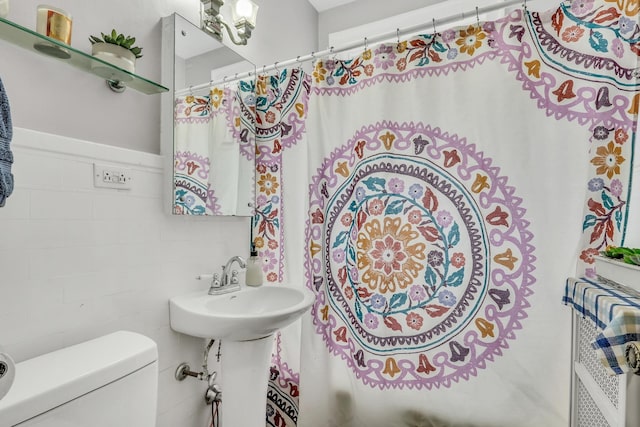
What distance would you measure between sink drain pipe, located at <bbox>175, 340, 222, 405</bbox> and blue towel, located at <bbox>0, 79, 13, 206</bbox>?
0.90m

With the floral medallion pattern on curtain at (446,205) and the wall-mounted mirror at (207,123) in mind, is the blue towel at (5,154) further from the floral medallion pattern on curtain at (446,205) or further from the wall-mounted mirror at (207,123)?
the floral medallion pattern on curtain at (446,205)

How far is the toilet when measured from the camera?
2.18ft

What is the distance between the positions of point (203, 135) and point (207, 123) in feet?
0.22

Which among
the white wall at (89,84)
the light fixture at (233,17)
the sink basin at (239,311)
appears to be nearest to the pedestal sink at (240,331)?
the sink basin at (239,311)

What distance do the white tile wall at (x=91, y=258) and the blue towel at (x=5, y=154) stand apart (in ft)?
0.66

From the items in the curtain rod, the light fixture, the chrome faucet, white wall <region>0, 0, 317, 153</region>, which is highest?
the light fixture

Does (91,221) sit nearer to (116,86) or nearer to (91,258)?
(91,258)

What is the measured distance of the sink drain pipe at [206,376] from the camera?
4.15 feet

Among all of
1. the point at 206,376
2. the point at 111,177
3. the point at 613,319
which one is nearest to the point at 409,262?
the point at 613,319

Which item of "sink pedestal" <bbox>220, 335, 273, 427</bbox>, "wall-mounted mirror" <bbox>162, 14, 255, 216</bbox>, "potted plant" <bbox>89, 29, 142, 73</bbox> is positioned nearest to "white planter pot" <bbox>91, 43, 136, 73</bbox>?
"potted plant" <bbox>89, 29, 142, 73</bbox>

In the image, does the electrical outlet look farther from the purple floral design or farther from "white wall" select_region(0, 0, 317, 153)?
the purple floral design

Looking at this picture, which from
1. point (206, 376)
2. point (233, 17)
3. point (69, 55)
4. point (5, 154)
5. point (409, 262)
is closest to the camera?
point (5, 154)

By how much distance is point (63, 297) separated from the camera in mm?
924

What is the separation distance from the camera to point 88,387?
29.4 inches
